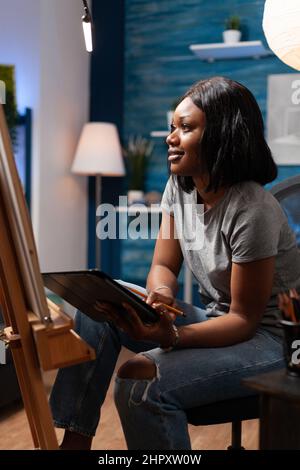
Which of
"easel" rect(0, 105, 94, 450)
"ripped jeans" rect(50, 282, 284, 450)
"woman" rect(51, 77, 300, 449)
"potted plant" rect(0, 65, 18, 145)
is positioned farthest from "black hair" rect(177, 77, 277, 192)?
"potted plant" rect(0, 65, 18, 145)

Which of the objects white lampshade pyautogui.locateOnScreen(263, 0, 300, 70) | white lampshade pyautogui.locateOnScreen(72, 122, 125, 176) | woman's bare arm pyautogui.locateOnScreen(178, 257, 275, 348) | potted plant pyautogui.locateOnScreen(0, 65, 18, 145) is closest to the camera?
woman's bare arm pyautogui.locateOnScreen(178, 257, 275, 348)

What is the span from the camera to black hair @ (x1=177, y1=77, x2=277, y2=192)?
5.05 ft

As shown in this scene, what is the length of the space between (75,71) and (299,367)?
3.72m

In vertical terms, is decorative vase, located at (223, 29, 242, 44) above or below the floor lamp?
above

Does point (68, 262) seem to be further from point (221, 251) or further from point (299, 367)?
point (299, 367)

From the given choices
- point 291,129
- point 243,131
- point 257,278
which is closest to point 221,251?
point 257,278

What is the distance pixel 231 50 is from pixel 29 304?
10.7 feet

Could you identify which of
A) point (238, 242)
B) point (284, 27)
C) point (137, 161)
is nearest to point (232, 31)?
point (137, 161)

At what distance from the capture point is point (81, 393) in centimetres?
149

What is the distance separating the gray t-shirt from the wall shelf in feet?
8.50

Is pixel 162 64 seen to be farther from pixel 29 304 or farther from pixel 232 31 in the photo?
pixel 29 304

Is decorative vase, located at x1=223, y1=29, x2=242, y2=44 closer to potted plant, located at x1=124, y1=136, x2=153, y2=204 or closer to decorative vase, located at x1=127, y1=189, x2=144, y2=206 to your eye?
potted plant, located at x1=124, y1=136, x2=153, y2=204

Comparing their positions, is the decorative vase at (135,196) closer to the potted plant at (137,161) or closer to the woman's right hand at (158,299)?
the potted plant at (137,161)

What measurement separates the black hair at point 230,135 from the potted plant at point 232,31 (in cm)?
264
